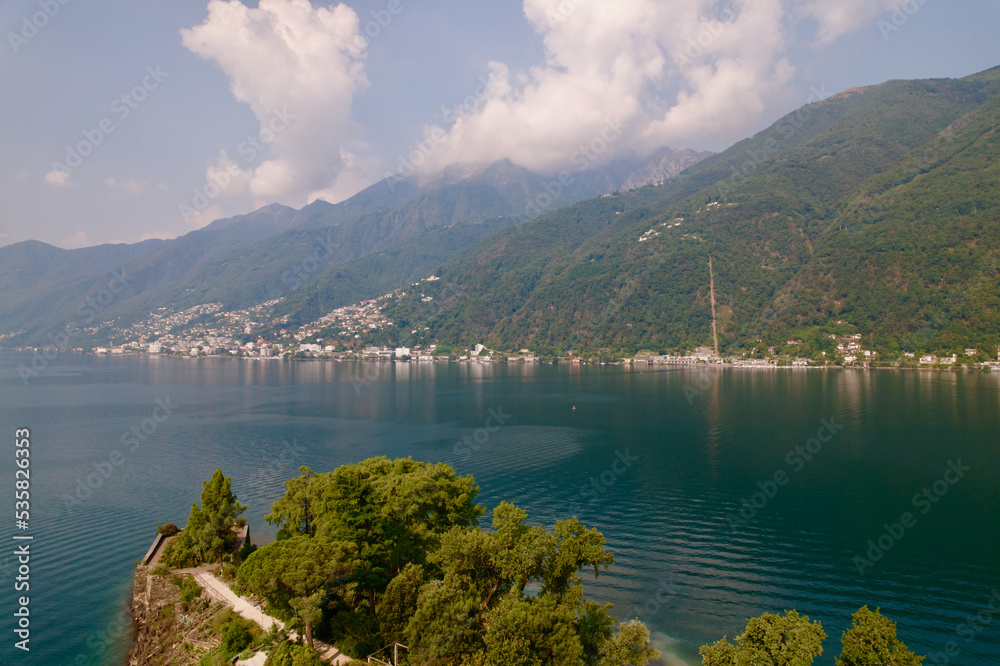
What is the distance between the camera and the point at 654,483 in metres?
34.3

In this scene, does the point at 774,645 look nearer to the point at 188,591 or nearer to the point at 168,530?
the point at 188,591

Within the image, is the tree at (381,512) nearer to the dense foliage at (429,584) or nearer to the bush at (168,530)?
the dense foliage at (429,584)

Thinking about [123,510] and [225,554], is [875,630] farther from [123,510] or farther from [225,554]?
[123,510]

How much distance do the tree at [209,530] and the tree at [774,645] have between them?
18.5 metres

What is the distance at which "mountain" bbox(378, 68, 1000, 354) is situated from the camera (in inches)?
4348

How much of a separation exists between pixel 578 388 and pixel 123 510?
67551 mm

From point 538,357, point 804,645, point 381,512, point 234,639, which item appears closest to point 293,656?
point 234,639

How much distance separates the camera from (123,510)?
99.4 ft

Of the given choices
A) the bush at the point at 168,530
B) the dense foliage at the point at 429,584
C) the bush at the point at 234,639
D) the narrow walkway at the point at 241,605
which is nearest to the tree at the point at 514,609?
the dense foliage at the point at 429,584

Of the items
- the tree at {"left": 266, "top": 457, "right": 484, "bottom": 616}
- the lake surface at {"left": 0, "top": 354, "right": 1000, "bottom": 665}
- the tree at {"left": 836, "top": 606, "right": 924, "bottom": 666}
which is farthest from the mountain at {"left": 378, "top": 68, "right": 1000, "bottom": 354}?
the tree at {"left": 266, "top": 457, "right": 484, "bottom": 616}

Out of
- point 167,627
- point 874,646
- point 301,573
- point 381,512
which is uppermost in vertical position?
point 381,512

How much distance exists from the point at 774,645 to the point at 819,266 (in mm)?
151336

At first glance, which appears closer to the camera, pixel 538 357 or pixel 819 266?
pixel 819 266

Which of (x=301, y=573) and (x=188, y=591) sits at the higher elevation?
(x=301, y=573)
